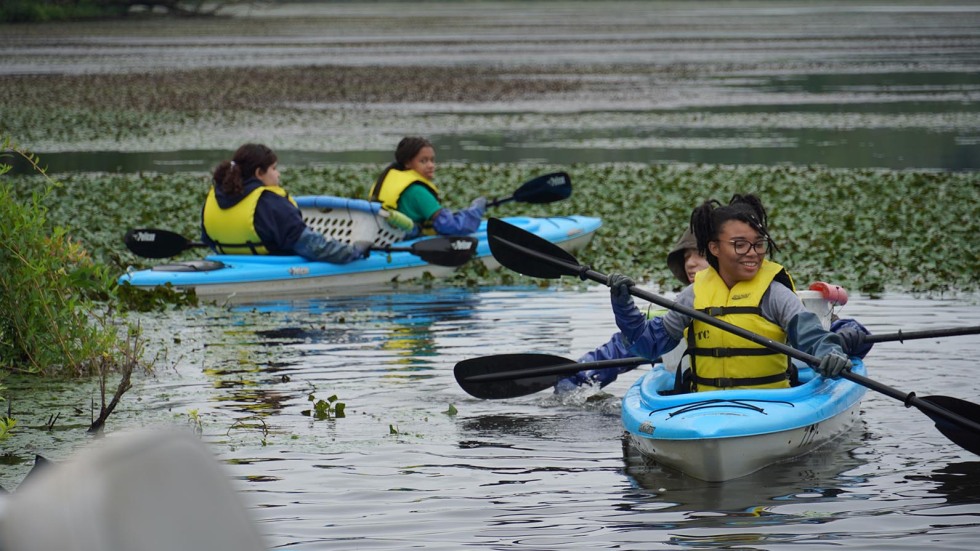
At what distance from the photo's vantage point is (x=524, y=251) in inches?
279

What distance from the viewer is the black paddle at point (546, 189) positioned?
41.4ft

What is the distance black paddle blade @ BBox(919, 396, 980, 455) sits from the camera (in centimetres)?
589

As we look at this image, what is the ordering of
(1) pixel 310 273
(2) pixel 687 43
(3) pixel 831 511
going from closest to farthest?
(3) pixel 831 511 < (1) pixel 310 273 < (2) pixel 687 43

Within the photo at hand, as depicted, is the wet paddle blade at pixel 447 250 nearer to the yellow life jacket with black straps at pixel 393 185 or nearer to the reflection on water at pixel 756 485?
the yellow life jacket with black straps at pixel 393 185

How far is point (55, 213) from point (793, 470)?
10514mm

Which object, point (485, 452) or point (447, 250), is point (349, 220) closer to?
point (447, 250)

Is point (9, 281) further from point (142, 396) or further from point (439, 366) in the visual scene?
point (439, 366)

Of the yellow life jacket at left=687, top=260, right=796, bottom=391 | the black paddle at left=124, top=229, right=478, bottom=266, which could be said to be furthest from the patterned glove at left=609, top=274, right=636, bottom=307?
the black paddle at left=124, top=229, right=478, bottom=266

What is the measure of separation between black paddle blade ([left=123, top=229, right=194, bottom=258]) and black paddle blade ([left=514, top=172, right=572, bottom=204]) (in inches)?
124

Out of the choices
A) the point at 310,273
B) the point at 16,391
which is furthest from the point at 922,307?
the point at 16,391

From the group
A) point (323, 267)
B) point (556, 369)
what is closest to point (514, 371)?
point (556, 369)

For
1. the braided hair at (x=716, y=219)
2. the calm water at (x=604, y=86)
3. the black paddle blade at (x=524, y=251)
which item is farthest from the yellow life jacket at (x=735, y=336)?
the calm water at (x=604, y=86)

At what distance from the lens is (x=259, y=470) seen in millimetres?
5941

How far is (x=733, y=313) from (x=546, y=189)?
21.9 feet
